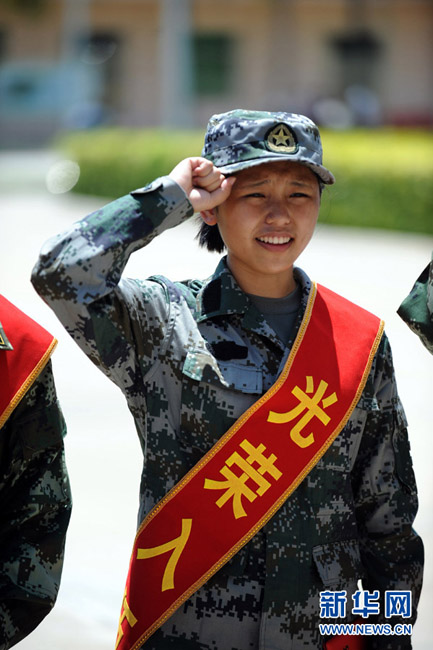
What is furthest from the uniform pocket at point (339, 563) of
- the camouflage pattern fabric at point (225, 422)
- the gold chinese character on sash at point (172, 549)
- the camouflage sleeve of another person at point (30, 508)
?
the camouflage sleeve of another person at point (30, 508)

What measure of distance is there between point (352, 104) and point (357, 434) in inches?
1162

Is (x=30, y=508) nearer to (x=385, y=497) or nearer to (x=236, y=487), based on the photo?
(x=236, y=487)

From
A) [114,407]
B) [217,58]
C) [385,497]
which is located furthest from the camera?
[217,58]

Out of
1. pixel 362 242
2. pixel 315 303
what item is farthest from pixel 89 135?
pixel 315 303

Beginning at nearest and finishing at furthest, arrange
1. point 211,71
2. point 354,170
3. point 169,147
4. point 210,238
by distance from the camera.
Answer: point 210,238
point 354,170
point 169,147
point 211,71

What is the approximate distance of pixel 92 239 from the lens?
2139 millimetres

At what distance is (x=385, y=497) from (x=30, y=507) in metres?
0.78

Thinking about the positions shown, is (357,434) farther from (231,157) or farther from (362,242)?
(362,242)

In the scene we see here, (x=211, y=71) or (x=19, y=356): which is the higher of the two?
(x=211, y=71)

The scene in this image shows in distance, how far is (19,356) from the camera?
7.47 ft

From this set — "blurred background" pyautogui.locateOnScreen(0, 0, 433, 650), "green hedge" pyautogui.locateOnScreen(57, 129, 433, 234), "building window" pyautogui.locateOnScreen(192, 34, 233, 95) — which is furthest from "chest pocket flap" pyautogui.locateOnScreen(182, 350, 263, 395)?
"building window" pyautogui.locateOnScreen(192, 34, 233, 95)

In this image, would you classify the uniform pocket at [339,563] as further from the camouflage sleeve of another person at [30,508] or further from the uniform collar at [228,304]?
the camouflage sleeve of another person at [30,508]

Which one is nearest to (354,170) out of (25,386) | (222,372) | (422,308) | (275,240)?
(422,308)

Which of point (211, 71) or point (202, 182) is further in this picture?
point (211, 71)
